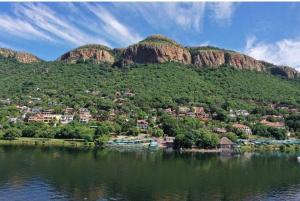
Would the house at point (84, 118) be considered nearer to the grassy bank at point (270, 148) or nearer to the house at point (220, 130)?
the house at point (220, 130)

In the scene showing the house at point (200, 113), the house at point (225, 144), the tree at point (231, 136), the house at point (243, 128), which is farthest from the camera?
the house at point (200, 113)

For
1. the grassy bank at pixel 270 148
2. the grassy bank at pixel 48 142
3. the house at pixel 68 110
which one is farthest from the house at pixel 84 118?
the grassy bank at pixel 270 148

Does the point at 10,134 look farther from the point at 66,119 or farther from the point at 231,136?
the point at 231,136

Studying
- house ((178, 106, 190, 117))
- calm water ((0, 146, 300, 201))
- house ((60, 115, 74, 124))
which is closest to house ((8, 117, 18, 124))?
house ((60, 115, 74, 124))

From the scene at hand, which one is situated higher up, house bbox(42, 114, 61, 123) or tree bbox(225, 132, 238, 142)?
house bbox(42, 114, 61, 123)

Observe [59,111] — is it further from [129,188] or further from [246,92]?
[129,188]

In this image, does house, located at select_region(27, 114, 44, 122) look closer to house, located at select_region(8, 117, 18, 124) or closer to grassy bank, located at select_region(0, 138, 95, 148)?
house, located at select_region(8, 117, 18, 124)

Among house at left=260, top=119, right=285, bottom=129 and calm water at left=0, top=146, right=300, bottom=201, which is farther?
house at left=260, top=119, right=285, bottom=129

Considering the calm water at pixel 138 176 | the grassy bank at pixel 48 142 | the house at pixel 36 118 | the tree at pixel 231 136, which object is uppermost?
the house at pixel 36 118
